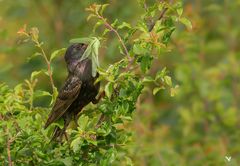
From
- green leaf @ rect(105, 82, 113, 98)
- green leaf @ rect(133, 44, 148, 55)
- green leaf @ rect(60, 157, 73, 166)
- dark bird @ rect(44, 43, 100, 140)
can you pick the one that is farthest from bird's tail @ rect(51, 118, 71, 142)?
green leaf @ rect(133, 44, 148, 55)

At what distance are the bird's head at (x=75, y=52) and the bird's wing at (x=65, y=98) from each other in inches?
5.7

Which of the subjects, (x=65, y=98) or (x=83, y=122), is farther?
(x=65, y=98)

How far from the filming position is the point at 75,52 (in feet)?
21.5

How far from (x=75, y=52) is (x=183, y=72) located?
4.17 m

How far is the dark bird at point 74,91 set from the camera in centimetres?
629

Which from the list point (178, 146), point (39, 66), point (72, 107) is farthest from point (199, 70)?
point (72, 107)

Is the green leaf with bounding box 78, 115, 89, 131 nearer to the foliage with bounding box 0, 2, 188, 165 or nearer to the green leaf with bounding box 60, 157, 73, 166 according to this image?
the foliage with bounding box 0, 2, 188, 165

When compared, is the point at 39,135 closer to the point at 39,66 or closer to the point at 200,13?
the point at 39,66

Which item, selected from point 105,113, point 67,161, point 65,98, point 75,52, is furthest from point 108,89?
point 75,52

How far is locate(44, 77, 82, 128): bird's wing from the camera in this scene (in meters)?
6.22

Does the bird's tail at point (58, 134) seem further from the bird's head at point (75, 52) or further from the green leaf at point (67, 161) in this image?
the bird's head at point (75, 52)

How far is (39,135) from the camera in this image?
6.07 m

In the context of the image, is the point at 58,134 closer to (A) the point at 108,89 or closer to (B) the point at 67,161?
(B) the point at 67,161

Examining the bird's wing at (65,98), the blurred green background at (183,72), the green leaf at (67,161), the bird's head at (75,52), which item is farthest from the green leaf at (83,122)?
the blurred green background at (183,72)
